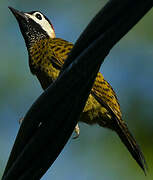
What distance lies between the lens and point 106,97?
554cm

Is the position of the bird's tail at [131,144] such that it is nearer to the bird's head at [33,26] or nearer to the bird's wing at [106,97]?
the bird's wing at [106,97]

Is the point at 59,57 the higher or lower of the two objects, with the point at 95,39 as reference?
lower

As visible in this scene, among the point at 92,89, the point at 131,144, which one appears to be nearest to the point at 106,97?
the point at 92,89

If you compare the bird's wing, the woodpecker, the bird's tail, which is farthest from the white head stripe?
the bird's tail

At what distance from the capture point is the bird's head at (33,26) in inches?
280

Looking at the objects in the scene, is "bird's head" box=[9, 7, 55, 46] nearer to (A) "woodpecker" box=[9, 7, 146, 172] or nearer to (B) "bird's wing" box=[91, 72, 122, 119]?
(A) "woodpecker" box=[9, 7, 146, 172]

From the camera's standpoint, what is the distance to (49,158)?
2.25 meters

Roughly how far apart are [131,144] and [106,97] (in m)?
0.79

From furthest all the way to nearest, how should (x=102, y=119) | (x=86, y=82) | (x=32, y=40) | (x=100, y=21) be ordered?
(x=32, y=40), (x=102, y=119), (x=86, y=82), (x=100, y=21)

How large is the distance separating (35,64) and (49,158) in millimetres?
3818

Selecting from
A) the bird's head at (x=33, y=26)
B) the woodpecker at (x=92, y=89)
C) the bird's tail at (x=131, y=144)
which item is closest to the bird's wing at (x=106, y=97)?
the woodpecker at (x=92, y=89)

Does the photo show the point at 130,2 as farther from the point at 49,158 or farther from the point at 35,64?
the point at 35,64

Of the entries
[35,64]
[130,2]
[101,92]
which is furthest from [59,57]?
[130,2]

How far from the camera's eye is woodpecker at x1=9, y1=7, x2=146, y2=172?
5086 millimetres
